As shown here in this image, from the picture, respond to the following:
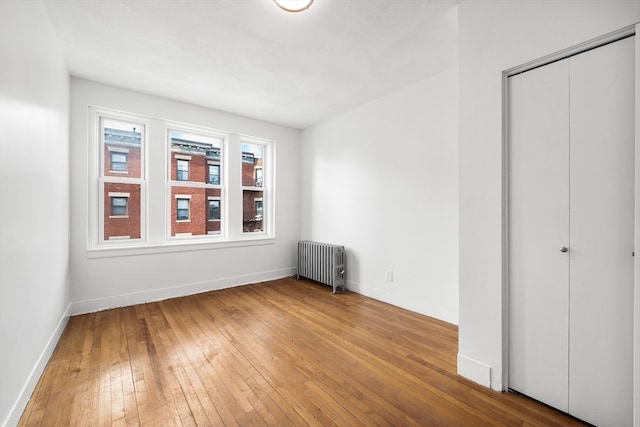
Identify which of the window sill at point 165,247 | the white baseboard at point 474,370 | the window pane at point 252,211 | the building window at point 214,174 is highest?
the building window at point 214,174

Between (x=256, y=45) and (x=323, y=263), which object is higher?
(x=256, y=45)

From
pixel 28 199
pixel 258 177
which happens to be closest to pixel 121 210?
pixel 28 199

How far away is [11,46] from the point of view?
4.98 feet

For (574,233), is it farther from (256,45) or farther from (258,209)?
(258,209)

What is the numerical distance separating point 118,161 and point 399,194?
149 inches

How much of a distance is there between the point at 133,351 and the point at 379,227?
304cm

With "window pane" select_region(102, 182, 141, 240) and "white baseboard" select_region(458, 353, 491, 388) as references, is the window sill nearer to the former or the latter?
"window pane" select_region(102, 182, 141, 240)

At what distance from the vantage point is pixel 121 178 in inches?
142

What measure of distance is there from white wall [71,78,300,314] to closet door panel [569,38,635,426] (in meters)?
4.07

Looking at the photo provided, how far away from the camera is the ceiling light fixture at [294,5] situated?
197cm

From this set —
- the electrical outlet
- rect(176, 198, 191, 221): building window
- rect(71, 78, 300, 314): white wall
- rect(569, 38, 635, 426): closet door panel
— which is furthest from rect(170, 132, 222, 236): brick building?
rect(569, 38, 635, 426): closet door panel

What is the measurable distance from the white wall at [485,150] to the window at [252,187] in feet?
11.9

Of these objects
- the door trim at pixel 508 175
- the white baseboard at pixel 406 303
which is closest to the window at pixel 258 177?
the white baseboard at pixel 406 303

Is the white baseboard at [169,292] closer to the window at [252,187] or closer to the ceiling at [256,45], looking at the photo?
the window at [252,187]
